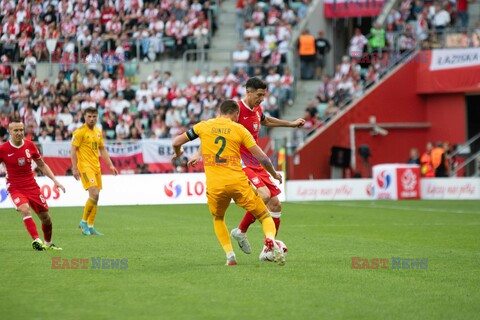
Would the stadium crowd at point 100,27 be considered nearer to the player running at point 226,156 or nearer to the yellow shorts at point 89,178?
the yellow shorts at point 89,178

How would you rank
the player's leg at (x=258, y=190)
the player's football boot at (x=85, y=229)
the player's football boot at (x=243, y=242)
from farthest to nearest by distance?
the player's football boot at (x=85, y=229), the player's leg at (x=258, y=190), the player's football boot at (x=243, y=242)

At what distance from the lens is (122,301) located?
9.04 meters

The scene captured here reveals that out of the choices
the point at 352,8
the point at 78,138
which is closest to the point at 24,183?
the point at 78,138

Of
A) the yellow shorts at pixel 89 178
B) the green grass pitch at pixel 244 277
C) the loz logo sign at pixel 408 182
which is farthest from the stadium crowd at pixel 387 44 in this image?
the yellow shorts at pixel 89 178

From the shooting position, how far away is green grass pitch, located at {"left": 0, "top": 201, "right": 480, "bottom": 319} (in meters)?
8.61

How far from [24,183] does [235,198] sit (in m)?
4.00

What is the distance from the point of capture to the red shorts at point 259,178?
1309 centimetres

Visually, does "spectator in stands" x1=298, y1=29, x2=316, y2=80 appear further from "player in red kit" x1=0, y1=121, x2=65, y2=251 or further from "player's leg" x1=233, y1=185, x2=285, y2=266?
"player's leg" x1=233, y1=185, x2=285, y2=266

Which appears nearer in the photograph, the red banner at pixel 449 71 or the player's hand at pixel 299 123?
the player's hand at pixel 299 123

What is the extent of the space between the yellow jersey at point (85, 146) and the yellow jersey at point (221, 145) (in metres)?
6.55

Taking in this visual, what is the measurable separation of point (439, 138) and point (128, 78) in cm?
1215

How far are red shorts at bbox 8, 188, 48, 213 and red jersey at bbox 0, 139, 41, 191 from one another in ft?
0.20

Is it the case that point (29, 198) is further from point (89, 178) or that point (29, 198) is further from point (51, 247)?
point (89, 178)

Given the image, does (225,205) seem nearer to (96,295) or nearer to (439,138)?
(96,295)
